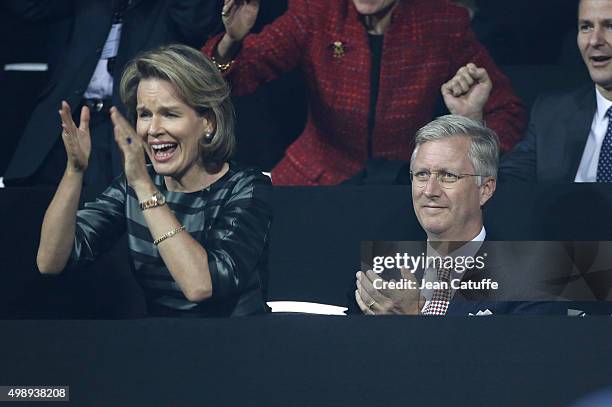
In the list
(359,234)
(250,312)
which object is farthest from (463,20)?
(250,312)

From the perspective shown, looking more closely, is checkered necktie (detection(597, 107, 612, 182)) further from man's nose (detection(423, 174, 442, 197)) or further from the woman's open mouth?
the woman's open mouth

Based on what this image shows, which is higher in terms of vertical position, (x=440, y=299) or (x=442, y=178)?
(x=442, y=178)

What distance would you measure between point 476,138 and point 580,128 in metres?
0.53

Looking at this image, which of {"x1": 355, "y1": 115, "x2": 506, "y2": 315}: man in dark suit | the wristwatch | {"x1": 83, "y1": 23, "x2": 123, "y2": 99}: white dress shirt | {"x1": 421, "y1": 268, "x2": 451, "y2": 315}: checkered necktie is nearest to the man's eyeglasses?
{"x1": 355, "y1": 115, "x2": 506, "y2": 315}: man in dark suit

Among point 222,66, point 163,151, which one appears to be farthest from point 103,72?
point 163,151

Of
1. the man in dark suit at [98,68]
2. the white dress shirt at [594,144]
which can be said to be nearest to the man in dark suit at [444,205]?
the white dress shirt at [594,144]

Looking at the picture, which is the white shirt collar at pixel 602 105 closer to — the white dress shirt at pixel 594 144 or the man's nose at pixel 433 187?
the white dress shirt at pixel 594 144

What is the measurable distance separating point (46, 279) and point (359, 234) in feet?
3.05

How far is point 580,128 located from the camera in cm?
467

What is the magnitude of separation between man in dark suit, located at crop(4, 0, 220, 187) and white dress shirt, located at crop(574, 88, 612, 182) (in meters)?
1.23

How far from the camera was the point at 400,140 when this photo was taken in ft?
15.5

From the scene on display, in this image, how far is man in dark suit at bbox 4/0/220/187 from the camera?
15.6ft

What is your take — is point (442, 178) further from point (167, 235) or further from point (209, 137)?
point (167, 235)

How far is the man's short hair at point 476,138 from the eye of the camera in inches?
168
